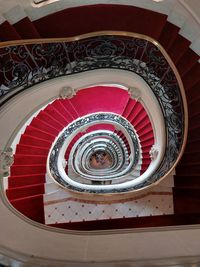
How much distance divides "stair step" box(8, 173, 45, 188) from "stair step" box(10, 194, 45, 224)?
404 millimetres

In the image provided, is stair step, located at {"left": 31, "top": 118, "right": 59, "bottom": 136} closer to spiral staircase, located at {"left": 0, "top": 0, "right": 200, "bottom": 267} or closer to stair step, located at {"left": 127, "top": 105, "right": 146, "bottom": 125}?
spiral staircase, located at {"left": 0, "top": 0, "right": 200, "bottom": 267}

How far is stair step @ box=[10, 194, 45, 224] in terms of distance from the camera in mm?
6379

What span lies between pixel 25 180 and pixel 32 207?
2.27ft

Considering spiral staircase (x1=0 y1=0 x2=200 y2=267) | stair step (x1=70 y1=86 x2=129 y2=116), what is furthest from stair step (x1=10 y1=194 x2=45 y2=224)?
stair step (x1=70 y1=86 x2=129 y2=116)

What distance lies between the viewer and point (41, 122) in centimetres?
743

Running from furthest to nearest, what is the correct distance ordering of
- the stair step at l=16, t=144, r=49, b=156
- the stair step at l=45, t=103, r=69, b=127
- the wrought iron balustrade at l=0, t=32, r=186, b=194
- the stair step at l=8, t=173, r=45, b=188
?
the stair step at l=45, t=103, r=69, b=127, the stair step at l=16, t=144, r=49, b=156, the stair step at l=8, t=173, r=45, b=188, the wrought iron balustrade at l=0, t=32, r=186, b=194

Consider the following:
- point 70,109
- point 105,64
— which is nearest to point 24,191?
point 70,109

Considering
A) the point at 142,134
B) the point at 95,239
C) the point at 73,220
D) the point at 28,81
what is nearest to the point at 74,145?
the point at 142,134

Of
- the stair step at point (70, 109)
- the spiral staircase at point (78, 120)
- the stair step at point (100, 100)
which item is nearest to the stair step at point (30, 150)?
the spiral staircase at point (78, 120)

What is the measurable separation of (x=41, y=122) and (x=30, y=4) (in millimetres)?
3162

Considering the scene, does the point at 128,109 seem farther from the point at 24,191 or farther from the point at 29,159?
the point at 24,191

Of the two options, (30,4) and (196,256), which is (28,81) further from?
(196,256)

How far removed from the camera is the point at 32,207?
21.5 ft

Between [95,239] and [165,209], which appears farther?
[165,209]
